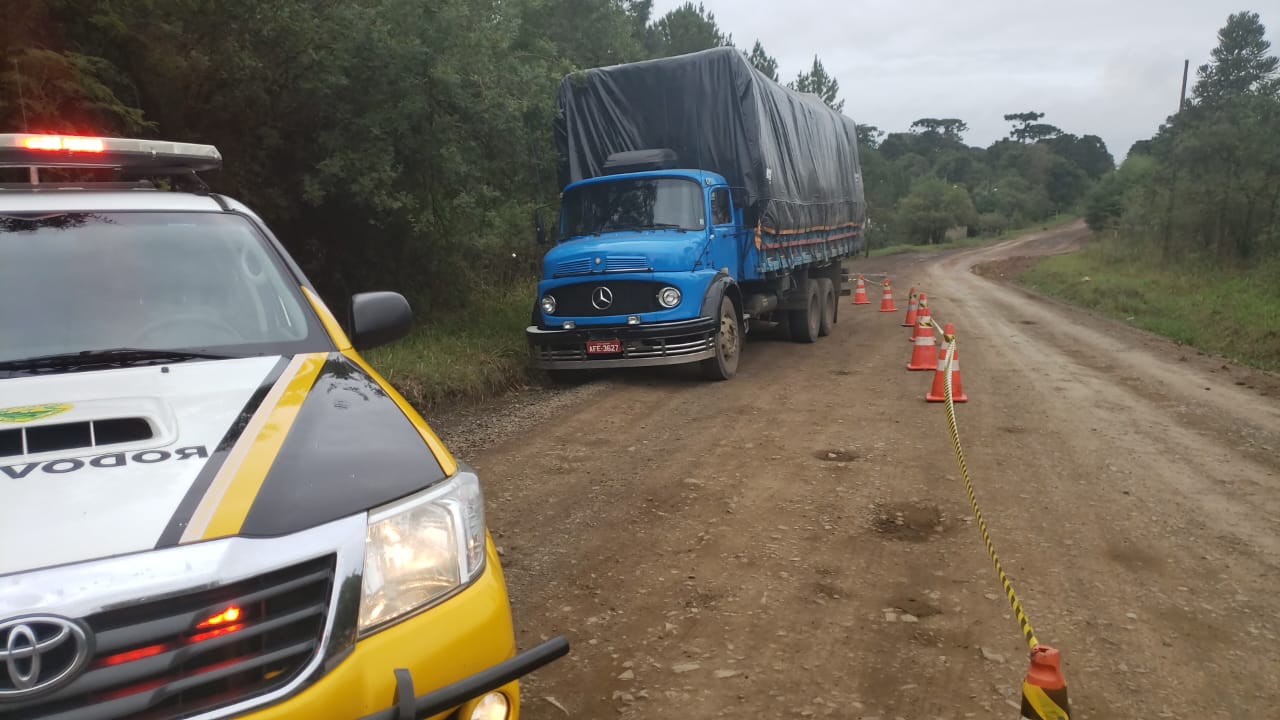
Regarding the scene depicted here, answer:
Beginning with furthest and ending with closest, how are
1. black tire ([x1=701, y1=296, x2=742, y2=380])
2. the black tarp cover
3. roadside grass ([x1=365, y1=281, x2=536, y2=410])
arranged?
the black tarp cover, black tire ([x1=701, y1=296, x2=742, y2=380]), roadside grass ([x1=365, y1=281, x2=536, y2=410])

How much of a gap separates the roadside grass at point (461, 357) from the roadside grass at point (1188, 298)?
10.5 metres

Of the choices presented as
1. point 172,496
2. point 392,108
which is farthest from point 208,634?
point 392,108

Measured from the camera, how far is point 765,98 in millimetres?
→ 11648

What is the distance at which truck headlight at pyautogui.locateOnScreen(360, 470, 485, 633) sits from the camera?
1932 mm

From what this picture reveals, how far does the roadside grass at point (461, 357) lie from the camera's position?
30.3 feet

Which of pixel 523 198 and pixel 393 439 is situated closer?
pixel 393 439

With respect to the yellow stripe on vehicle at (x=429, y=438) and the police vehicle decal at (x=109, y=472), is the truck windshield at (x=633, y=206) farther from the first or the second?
the police vehicle decal at (x=109, y=472)

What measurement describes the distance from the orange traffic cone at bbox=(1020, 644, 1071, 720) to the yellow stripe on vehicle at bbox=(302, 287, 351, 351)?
93.7 inches

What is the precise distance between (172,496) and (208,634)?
0.34 m

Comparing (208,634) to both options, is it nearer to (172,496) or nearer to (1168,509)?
(172,496)

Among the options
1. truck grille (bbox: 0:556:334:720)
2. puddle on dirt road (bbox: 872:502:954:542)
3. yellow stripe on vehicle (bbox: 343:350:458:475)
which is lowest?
puddle on dirt road (bbox: 872:502:954:542)

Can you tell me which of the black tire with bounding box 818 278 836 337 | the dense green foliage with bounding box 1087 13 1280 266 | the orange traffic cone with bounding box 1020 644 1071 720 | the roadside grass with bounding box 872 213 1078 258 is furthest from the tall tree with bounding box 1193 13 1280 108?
the orange traffic cone with bounding box 1020 644 1071 720

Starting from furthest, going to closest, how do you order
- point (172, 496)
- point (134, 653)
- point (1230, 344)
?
point (1230, 344), point (172, 496), point (134, 653)

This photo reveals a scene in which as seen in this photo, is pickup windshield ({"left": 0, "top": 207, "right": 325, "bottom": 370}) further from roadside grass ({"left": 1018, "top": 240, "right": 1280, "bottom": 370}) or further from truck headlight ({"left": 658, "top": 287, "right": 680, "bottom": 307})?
roadside grass ({"left": 1018, "top": 240, "right": 1280, "bottom": 370})
